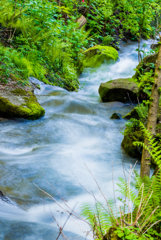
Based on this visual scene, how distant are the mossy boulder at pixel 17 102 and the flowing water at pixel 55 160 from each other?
8.3 inches

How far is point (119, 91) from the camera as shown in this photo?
25.6 ft

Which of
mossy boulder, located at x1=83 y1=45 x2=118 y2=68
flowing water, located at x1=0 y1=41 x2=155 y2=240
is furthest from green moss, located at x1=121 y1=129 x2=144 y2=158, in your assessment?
mossy boulder, located at x1=83 y1=45 x2=118 y2=68

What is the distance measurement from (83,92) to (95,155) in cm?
522

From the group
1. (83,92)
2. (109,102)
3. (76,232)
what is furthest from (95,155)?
(83,92)


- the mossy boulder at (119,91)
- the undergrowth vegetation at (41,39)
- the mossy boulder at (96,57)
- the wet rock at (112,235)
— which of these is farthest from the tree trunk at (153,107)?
the mossy boulder at (96,57)

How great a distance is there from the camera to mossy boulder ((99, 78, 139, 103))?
7.65 metres

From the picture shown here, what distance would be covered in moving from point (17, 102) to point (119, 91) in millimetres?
3909

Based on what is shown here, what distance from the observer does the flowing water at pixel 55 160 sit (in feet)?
7.58

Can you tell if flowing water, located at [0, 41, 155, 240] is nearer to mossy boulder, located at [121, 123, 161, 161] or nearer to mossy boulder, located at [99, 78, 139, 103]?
mossy boulder, located at [121, 123, 161, 161]

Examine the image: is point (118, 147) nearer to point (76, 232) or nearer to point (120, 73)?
point (76, 232)

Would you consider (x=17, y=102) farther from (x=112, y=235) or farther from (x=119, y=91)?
(x=112, y=235)

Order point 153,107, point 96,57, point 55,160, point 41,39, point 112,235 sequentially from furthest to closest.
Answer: point 96,57 → point 41,39 → point 55,160 → point 153,107 → point 112,235

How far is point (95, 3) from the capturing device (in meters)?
15.1

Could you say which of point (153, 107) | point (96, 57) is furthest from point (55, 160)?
point (96, 57)
